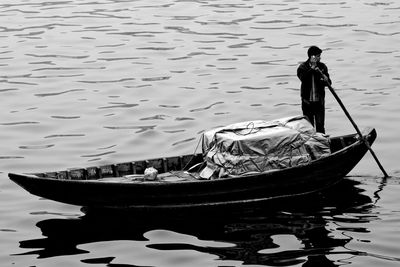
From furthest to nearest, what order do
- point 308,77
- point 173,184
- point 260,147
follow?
point 308,77, point 260,147, point 173,184

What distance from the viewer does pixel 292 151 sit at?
1916 cm

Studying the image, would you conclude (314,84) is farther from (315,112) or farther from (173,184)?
(173,184)

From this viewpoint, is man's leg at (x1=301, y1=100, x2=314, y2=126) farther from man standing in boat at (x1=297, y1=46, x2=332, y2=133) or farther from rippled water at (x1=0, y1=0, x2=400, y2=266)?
rippled water at (x1=0, y1=0, x2=400, y2=266)

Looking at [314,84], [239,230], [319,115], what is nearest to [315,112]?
[319,115]

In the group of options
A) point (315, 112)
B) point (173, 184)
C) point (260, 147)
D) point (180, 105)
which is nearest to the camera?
point (173, 184)

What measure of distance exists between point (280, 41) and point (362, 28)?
3314 millimetres

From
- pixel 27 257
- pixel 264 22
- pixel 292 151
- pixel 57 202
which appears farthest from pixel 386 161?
pixel 264 22

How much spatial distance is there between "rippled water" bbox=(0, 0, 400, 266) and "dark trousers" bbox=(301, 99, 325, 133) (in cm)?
145

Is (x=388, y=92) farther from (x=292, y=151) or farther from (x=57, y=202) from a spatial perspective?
(x=57, y=202)

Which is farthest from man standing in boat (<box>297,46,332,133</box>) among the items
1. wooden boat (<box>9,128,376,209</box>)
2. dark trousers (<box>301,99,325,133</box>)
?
wooden boat (<box>9,128,376,209</box>)

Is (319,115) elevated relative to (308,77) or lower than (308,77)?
lower

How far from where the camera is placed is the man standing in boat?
20.3 meters

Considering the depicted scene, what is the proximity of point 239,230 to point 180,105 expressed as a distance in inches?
375

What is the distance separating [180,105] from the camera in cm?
2750
